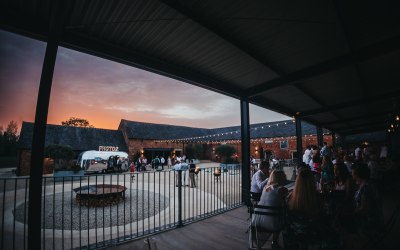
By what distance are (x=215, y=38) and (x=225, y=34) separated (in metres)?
0.21

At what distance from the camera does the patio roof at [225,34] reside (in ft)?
10.6

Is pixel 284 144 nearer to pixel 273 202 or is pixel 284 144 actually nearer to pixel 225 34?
pixel 225 34

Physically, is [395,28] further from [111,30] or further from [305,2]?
[111,30]

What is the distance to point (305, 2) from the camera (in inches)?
133

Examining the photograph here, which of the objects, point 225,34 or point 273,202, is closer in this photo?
point 273,202

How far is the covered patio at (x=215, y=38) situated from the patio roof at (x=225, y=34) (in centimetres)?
2

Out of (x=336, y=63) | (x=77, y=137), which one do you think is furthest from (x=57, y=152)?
(x=336, y=63)

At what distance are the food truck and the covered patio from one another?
1870 centimetres

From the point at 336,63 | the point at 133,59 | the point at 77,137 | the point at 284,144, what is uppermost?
the point at 336,63

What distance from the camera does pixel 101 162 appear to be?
856 inches

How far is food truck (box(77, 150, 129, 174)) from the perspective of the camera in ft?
69.1

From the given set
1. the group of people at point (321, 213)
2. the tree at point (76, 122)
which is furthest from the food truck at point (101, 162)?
the tree at point (76, 122)

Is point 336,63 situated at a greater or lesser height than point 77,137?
greater

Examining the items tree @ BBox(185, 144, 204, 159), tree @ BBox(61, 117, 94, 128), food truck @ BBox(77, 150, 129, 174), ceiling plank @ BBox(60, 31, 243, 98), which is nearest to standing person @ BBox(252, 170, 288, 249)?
ceiling plank @ BBox(60, 31, 243, 98)
